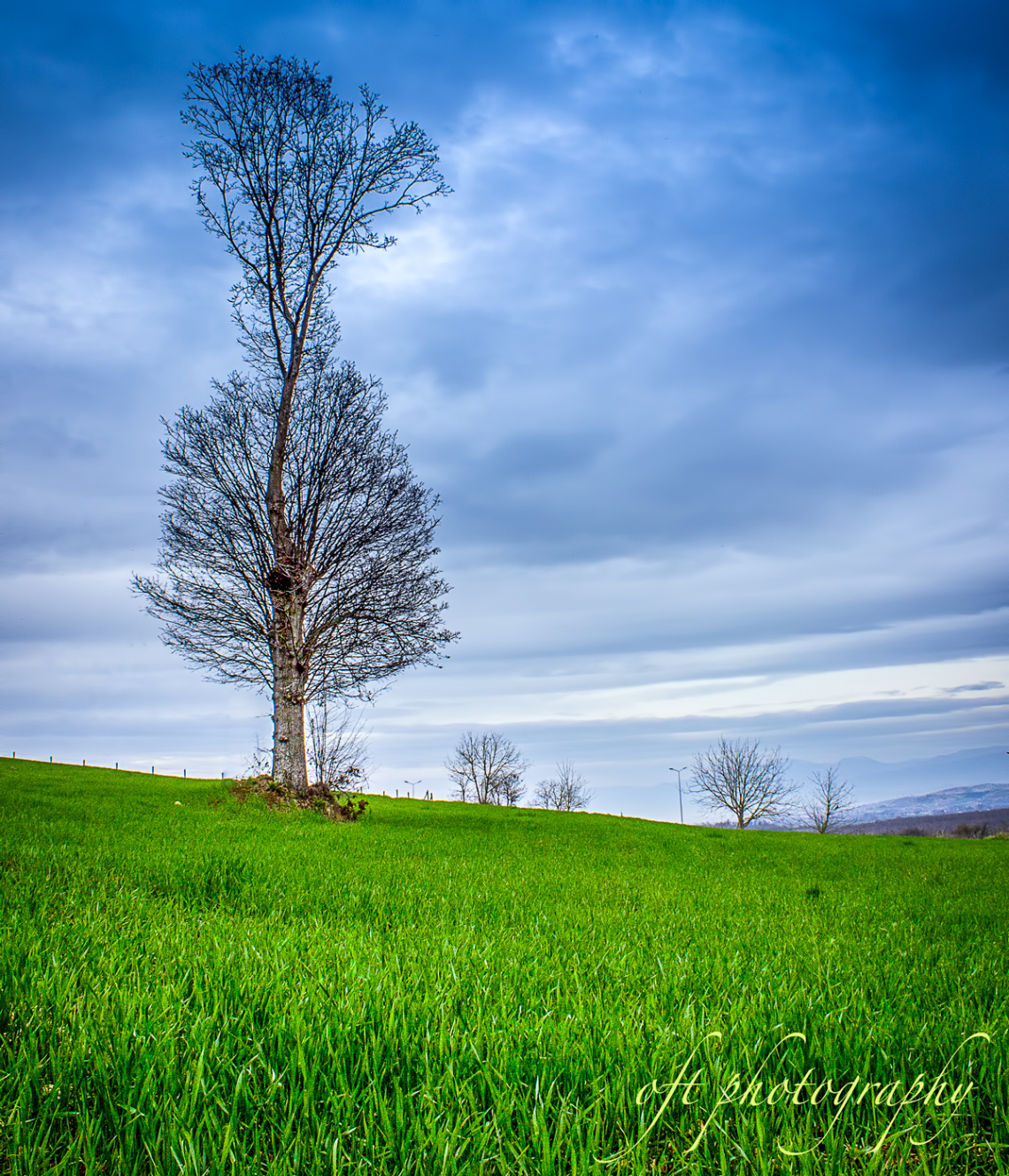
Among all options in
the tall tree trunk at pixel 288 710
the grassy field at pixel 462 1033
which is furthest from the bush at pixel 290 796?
the grassy field at pixel 462 1033

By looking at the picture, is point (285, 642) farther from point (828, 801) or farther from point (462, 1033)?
point (828, 801)

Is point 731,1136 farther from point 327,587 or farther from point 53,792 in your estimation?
point 53,792

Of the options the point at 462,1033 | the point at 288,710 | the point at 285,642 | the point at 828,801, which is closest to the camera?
the point at 462,1033

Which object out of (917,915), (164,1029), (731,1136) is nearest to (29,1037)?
(164,1029)

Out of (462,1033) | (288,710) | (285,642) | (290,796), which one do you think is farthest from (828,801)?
(462,1033)

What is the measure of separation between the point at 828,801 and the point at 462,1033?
9090 centimetres

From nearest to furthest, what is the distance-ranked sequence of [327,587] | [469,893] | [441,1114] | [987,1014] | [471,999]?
[441,1114] → [471,999] → [987,1014] → [469,893] → [327,587]

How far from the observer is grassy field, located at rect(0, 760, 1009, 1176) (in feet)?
6.34

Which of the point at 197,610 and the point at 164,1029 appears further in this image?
the point at 197,610

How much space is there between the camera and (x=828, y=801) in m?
79.6

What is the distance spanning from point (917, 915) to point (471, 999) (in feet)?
23.8

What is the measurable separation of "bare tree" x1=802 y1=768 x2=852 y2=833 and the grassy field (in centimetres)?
8189

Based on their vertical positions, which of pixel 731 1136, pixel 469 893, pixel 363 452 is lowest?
pixel 469 893

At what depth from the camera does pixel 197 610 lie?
18.0 meters
